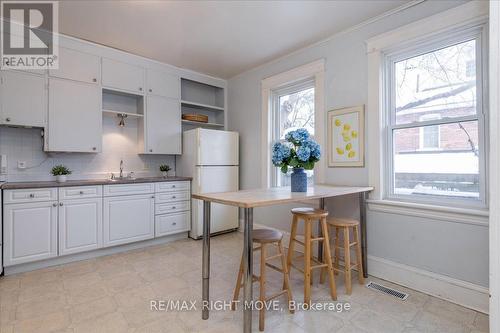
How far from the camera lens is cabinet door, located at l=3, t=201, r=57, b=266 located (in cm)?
249

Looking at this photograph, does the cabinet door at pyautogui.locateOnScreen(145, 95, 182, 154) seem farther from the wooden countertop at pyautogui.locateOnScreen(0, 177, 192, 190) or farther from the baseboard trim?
the baseboard trim

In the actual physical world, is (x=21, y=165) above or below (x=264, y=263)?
above

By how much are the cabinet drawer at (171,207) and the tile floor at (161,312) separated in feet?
2.81

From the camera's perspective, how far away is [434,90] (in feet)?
7.52

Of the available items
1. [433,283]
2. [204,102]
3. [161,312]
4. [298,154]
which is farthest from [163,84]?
[433,283]

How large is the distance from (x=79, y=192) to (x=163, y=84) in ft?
6.11

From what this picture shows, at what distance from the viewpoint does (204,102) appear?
4.55 metres

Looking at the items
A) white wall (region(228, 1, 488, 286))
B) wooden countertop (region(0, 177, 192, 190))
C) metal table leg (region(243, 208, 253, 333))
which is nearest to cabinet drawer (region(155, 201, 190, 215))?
wooden countertop (region(0, 177, 192, 190))

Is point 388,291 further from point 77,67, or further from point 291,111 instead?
point 77,67

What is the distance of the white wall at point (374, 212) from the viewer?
2043 millimetres

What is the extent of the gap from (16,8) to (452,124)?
421cm

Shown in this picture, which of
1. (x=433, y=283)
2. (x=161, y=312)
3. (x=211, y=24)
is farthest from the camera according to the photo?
(x=211, y=24)

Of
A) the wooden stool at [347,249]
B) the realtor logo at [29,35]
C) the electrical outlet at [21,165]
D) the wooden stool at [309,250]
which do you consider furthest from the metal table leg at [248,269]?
the electrical outlet at [21,165]

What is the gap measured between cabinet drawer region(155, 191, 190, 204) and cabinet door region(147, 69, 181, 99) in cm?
145
